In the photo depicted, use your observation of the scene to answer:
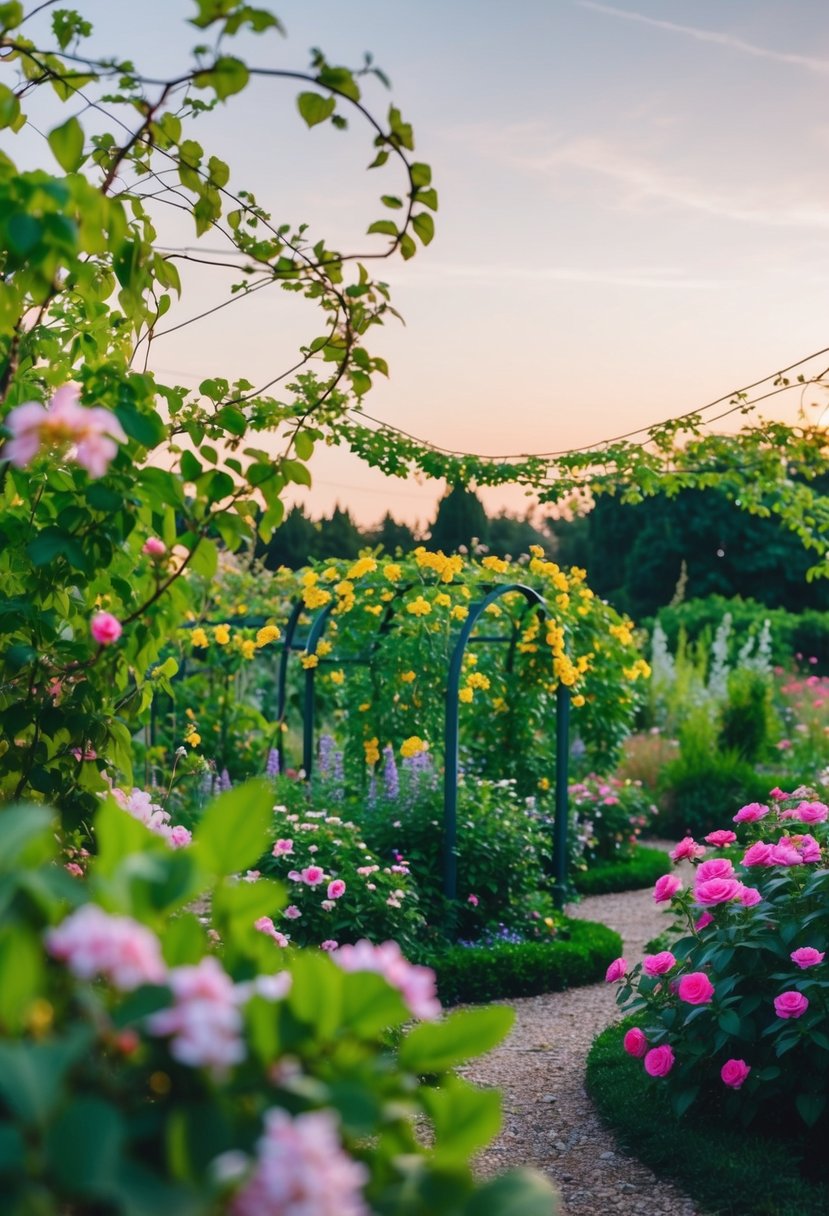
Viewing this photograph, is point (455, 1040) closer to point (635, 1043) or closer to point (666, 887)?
point (666, 887)

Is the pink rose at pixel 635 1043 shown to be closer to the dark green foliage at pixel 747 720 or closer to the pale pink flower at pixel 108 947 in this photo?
the pale pink flower at pixel 108 947

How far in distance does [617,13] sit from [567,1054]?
4.56 metres

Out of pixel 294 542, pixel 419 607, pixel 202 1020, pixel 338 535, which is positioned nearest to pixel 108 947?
pixel 202 1020

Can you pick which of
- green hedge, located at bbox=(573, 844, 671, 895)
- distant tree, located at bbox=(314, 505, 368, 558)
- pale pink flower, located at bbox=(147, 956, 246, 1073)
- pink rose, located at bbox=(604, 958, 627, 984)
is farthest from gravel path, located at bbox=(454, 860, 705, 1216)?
distant tree, located at bbox=(314, 505, 368, 558)

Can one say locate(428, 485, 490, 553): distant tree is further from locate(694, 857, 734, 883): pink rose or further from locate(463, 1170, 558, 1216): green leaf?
locate(463, 1170, 558, 1216): green leaf

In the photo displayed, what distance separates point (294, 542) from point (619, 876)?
1550cm

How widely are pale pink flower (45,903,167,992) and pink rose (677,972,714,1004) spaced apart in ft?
8.01

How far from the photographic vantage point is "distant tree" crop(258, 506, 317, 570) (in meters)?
21.4

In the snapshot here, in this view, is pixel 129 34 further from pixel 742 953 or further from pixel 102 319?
pixel 742 953

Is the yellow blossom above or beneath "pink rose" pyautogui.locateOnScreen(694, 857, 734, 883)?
above

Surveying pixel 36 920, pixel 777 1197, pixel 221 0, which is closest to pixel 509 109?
pixel 221 0

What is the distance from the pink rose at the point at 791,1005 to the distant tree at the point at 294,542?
18187 millimetres

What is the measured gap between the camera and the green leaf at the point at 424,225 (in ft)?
7.08

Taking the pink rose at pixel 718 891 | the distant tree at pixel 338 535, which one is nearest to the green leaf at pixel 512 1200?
the pink rose at pixel 718 891
